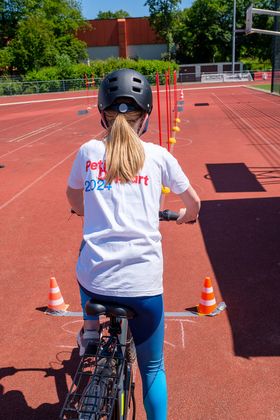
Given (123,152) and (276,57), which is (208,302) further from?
(276,57)

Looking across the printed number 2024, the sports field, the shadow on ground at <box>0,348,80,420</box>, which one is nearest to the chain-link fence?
the sports field

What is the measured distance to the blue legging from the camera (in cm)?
203

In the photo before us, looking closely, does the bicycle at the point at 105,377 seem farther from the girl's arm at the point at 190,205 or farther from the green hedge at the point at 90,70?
the green hedge at the point at 90,70

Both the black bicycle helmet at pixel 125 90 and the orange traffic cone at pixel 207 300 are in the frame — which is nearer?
the black bicycle helmet at pixel 125 90

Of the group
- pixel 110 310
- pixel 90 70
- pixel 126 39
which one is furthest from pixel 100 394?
pixel 126 39

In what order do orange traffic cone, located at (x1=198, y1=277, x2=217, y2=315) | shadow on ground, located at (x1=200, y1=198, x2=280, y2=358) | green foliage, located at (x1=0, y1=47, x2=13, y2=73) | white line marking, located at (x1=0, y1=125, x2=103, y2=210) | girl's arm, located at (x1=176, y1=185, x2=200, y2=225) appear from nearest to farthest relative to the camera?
girl's arm, located at (x1=176, y1=185, x2=200, y2=225)
shadow on ground, located at (x1=200, y1=198, x2=280, y2=358)
orange traffic cone, located at (x1=198, y1=277, x2=217, y2=315)
white line marking, located at (x1=0, y1=125, x2=103, y2=210)
green foliage, located at (x1=0, y1=47, x2=13, y2=73)

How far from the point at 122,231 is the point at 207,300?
7.85ft

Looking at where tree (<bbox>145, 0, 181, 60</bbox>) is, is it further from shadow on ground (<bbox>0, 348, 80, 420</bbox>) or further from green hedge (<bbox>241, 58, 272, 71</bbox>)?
shadow on ground (<bbox>0, 348, 80, 420</bbox>)

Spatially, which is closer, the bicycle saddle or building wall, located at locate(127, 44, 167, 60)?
the bicycle saddle

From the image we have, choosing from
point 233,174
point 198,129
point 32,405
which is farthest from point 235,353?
point 198,129

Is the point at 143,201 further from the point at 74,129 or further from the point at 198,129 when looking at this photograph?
the point at 74,129

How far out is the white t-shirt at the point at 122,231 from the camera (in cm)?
198

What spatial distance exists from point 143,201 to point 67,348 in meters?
2.22

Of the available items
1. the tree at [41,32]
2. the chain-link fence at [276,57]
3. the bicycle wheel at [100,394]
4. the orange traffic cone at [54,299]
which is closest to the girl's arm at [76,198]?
the bicycle wheel at [100,394]
